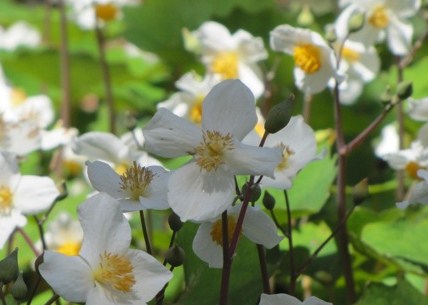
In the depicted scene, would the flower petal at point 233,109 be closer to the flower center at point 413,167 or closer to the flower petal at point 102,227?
the flower petal at point 102,227

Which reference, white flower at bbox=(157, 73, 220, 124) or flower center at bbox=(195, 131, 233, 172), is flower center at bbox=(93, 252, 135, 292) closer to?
flower center at bbox=(195, 131, 233, 172)

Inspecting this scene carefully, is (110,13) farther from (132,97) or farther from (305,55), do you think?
(305,55)

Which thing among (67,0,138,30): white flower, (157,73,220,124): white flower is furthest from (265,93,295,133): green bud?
(67,0,138,30): white flower

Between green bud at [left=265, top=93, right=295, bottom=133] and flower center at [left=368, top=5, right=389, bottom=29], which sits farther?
flower center at [left=368, top=5, right=389, bottom=29]

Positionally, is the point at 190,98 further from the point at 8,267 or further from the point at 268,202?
the point at 8,267

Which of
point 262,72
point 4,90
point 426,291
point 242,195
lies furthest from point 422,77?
point 242,195

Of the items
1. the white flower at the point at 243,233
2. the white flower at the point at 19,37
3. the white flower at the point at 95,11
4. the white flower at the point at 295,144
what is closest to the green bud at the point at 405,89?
the white flower at the point at 295,144
